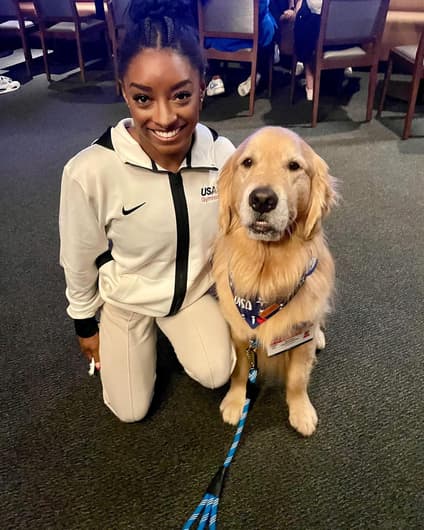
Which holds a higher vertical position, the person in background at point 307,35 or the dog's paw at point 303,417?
the person in background at point 307,35

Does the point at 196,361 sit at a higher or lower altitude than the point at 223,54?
lower

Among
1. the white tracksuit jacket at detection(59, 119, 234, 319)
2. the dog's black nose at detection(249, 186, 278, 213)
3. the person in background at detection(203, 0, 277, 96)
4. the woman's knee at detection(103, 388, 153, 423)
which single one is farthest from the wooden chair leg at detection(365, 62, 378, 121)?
the woman's knee at detection(103, 388, 153, 423)

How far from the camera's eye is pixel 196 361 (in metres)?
1.58

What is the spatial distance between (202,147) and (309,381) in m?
0.93

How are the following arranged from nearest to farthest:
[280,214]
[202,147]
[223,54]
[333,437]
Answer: [280,214] → [202,147] → [333,437] → [223,54]

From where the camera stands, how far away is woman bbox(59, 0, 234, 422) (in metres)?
1.21

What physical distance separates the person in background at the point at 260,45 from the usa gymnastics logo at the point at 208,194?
296cm

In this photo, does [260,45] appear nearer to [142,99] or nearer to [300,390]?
[142,99]

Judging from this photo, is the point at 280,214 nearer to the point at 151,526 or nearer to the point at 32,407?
the point at 151,526

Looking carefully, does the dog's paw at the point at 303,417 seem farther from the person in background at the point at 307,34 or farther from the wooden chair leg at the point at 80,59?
the wooden chair leg at the point at 80,59

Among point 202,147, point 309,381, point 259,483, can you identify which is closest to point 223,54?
point 202,147

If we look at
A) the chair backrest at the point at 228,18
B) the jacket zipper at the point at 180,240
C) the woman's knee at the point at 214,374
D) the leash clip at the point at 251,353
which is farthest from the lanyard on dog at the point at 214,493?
the chair backrest at the point at 228,18

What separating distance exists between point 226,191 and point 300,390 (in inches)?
28.3

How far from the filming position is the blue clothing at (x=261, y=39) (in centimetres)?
394
